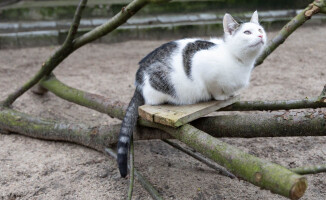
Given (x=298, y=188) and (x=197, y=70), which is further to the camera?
(x=197, y=70)

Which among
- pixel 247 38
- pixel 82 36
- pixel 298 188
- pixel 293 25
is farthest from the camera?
pixel 82 36

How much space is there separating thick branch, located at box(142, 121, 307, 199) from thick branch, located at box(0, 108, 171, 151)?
614 mm

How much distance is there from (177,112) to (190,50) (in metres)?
0.41

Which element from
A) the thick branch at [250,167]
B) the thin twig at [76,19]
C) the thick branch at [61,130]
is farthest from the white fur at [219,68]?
the thin twig at [76,19]

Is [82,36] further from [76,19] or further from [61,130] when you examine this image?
[61,130]

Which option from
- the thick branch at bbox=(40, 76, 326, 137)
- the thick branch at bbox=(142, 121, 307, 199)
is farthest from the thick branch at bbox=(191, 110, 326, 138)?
the thick branch at bbox=(142, 121, 307, 199)

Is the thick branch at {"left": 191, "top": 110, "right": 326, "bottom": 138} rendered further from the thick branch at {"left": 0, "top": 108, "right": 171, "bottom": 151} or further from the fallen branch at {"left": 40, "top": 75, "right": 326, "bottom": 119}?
the thick branch at {"left": 0, "top": 108, "right": 171, "bottom": 151}

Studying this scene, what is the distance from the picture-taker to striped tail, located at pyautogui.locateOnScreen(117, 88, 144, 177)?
2066mm

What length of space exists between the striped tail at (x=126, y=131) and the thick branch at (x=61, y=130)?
0.19m

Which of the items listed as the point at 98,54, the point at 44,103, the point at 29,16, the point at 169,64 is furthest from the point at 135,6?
the point at 29,16

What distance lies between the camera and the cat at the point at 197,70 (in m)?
2.04

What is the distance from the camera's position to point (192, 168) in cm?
257

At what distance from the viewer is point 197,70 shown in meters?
2.14

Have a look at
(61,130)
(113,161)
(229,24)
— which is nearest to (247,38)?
(229,24)
